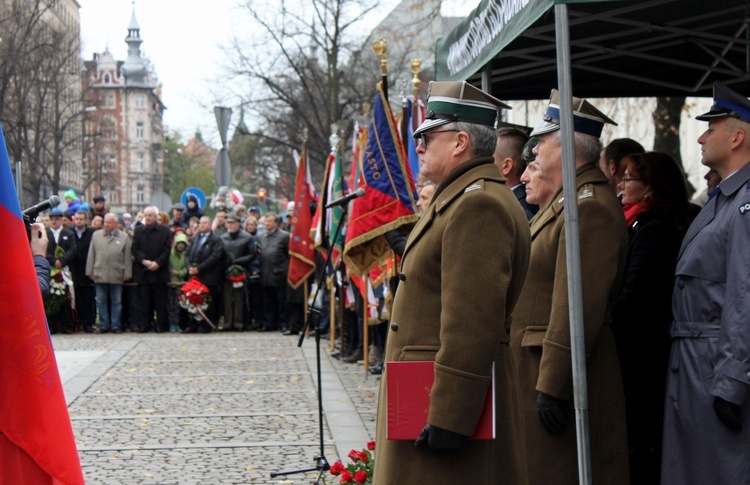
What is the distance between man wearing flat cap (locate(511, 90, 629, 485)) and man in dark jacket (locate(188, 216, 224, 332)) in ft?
46.3

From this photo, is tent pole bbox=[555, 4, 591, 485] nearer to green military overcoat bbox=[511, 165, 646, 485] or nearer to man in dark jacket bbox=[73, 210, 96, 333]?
green military overcoat bbox=[511, 165, 646, 485]

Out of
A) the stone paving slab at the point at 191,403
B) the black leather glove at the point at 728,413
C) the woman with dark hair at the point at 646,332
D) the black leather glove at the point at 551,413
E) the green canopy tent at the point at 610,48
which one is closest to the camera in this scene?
the black leather glove at the point at 728,413

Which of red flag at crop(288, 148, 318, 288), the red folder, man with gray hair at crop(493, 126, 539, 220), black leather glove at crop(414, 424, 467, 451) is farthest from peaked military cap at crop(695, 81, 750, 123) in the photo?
red flag at crop(288, 148, 318, 288)

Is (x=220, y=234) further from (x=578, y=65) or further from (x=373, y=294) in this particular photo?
(x=578, y=65)

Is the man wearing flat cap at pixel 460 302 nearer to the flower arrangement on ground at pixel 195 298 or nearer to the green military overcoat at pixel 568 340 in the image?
the green military overcoat at pixel 568 340

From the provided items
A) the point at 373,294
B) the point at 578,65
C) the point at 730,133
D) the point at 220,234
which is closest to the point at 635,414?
the point at 730,133

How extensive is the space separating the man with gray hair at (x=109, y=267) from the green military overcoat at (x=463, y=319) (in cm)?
1516

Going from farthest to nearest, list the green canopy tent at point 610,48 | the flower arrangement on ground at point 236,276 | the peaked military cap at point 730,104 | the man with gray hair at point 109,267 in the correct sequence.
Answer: the flower arrangement on ground at point 236,276 → the man with gray hair at point 109,267 → the green canopy tent at point 610,48 → the peaked military cap at point 730,104

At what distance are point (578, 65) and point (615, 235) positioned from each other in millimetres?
2946

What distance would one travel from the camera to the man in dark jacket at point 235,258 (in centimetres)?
1928

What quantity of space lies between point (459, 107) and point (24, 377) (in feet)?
6.33

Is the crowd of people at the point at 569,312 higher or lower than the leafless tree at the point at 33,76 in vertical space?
lower

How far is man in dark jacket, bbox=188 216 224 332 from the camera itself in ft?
61.3

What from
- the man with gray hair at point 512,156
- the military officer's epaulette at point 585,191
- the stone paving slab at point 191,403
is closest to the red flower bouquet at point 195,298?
the stone paving slab at point 191,403
